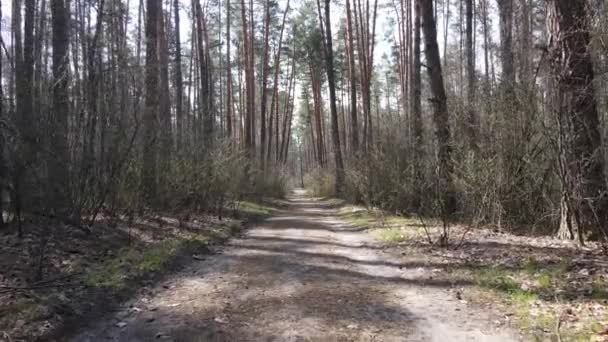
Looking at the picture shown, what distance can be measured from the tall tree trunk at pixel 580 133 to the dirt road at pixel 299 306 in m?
2.11

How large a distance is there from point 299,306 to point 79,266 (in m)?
2.73

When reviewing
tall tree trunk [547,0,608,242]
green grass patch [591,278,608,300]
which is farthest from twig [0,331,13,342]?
tall tree trunk [547,0,608,242]

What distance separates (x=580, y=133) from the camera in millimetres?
5516

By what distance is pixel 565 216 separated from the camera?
5977 mm

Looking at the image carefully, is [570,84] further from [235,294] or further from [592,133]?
[235,294]

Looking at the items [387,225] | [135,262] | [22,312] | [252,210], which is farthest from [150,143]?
[252,210]

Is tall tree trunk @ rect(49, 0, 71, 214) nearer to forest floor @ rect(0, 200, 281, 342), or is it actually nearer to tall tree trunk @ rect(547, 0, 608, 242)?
forest floor @ rect(0, 200, 281, 342)

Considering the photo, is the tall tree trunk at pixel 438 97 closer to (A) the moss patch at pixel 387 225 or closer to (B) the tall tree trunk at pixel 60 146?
(A) the moss patch at pixel 387 225

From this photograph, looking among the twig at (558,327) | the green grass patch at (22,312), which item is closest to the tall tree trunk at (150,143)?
the green grass patch at (22,312)

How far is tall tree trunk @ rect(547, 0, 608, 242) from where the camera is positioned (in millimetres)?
5426

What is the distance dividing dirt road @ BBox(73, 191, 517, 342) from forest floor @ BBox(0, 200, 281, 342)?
27 cm

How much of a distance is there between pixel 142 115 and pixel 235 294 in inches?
140

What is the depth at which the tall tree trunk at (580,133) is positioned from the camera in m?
5.43

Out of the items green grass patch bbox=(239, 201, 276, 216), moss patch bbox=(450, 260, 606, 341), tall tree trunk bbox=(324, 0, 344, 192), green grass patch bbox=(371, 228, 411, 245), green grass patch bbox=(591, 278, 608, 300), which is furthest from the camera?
tall tree trunk bbox=(324, 0, 344, 192)
